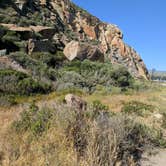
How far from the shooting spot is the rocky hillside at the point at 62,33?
23.8 metres

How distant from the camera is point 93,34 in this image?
42344 mm

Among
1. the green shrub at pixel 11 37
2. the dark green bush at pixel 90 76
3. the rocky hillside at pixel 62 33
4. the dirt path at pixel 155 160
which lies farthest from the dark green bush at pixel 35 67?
the dirt path at pixel 155 160

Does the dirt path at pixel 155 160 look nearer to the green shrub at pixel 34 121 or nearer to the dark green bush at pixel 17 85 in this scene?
the green shrub at pixel 34 121

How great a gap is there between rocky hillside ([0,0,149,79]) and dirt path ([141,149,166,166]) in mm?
15498

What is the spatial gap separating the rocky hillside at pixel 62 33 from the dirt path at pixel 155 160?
610 inches

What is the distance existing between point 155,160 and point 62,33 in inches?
1118

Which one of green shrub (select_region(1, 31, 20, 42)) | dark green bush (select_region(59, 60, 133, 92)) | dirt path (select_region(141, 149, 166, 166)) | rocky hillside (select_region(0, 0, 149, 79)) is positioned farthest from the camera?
rocky hillside (select_region(0, 0, 149, 79))

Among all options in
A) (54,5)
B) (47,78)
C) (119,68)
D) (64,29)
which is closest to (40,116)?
(47,78)

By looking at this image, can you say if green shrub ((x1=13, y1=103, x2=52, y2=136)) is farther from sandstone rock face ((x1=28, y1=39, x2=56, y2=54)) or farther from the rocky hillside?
sandstone rock face ((x1=28, y1=39, x2=56, y2=54))

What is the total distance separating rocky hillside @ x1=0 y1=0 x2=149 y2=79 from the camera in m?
23.8

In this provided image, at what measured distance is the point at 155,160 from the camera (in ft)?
22.2

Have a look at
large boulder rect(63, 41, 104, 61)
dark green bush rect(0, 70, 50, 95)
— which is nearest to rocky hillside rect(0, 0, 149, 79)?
large boulder rect(63, 41, 104, 61)

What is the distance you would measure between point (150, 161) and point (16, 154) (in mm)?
3149

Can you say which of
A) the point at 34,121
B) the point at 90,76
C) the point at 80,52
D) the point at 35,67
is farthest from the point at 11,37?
the point at 34,121
